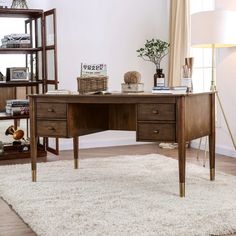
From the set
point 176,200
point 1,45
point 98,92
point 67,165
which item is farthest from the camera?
point 1,45

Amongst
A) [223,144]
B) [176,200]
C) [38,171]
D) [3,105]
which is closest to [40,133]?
[38,171]

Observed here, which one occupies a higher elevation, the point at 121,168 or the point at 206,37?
the point at 206,37

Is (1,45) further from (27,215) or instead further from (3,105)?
(27,215)

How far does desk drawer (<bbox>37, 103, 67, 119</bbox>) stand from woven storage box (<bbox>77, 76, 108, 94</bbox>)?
230 mm

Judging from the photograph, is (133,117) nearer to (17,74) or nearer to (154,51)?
(17,74)

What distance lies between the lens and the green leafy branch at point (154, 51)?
19.8ft

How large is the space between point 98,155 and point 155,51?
1586mm

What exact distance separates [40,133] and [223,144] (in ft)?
7.65

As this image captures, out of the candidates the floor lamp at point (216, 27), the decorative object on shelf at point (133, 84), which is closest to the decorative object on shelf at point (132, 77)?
the decorative object on shelf at point (133, 84)

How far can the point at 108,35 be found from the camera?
6.16m

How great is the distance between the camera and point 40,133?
4.04m

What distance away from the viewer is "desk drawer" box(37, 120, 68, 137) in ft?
13.0

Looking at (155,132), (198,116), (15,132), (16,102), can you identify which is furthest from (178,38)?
(155,132)

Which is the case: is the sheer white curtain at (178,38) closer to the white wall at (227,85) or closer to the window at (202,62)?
the window at (202,62)
